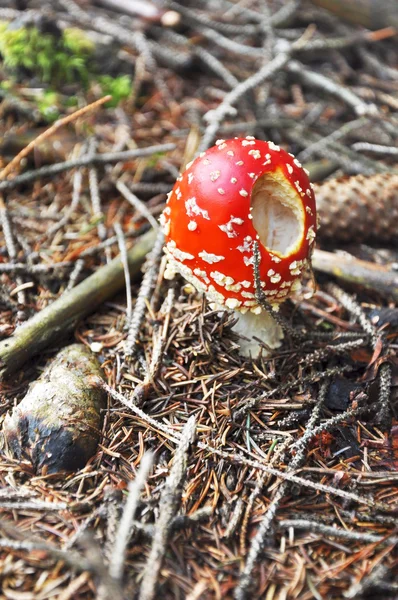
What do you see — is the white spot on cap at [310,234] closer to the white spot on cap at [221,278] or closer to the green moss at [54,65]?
the white spot on cap at [221,278]

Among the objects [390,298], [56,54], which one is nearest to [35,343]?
[390,298]

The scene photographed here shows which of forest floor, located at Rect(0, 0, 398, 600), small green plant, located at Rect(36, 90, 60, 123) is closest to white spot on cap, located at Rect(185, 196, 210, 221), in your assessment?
forest floor, located at Rect(0, 0, 398, 600)

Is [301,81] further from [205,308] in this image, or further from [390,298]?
[205,308]

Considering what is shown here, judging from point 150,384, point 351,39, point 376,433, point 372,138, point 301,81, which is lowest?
point 376,433

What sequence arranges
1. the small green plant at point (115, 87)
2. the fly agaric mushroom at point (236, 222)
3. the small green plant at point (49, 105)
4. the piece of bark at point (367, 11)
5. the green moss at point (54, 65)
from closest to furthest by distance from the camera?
1. the fly agaric mushroom at point (236, 222)
2. the small green plant at point (49, 105)
3. the green moss at point (54, 65)
4. the small green plant at point (115, 87)
5. the piece of bark at point (367, 11)

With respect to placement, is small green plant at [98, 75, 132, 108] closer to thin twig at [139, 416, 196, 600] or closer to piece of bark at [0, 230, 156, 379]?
piece of bark at [0, 230, 156, 379]

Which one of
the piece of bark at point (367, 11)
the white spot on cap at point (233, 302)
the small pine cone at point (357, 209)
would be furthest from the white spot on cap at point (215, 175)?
the piece of bark at point (367, 11)

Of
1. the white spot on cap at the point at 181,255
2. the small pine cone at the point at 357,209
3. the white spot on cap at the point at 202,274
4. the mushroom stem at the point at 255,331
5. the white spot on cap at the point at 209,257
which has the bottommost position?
the mushroom stem at the point at 255,331
